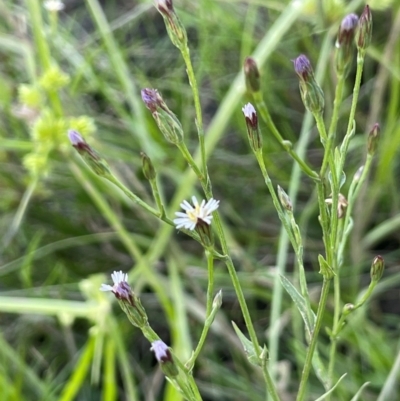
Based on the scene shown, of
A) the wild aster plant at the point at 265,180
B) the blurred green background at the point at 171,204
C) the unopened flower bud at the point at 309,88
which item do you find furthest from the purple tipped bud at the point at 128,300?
the blurred green background at the point at 171,204

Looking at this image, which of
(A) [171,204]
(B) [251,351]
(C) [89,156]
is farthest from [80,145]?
(A) [171,204]

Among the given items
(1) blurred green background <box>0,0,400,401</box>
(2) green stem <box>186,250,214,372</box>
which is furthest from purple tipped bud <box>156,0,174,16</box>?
(1) blurred green background <box>0,0,400,401</box>

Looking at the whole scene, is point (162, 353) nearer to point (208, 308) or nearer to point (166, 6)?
point (208, 308)

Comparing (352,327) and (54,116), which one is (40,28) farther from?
(352,327)

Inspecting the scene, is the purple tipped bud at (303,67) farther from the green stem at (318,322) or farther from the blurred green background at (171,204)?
the blurred green background at (171,204)

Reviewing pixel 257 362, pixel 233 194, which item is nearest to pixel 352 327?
pixel 233 194

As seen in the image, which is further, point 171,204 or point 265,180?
point 171,204
